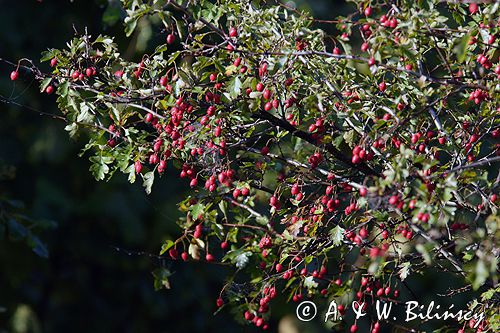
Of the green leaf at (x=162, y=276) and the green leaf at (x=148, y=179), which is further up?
the green leaf at (x=148, y=179)

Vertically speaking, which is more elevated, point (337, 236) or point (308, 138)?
point (308, 138)

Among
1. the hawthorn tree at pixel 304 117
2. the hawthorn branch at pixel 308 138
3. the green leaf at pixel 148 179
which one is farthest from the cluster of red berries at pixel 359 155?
the green leaf at pixel 148 179

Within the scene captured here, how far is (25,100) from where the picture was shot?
7.85 metres

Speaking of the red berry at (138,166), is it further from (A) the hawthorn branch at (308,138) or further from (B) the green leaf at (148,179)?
(A) the hawthorn branch at (308,138)

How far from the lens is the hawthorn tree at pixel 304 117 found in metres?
2.84

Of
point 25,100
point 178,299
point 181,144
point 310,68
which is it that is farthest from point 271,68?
point 178,299

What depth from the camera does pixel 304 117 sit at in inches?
123

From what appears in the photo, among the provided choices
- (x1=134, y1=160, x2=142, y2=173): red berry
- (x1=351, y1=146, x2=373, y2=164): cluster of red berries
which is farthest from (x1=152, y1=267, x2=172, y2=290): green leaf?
(x1=351, y1=146, x2=373, y2=164): cluster of red berries

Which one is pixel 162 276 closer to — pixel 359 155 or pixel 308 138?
pixel 308 138

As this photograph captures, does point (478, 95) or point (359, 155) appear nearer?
point (359, 155)

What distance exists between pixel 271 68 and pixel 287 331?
6628mm

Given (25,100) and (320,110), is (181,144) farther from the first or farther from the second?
(25,100)

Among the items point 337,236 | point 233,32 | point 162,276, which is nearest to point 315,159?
point 337,236

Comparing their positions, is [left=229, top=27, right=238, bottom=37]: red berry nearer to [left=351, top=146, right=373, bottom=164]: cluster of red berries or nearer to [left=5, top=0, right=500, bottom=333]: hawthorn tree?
[left=5, top=0, right=500, bottom=333]: hawthorn tree
